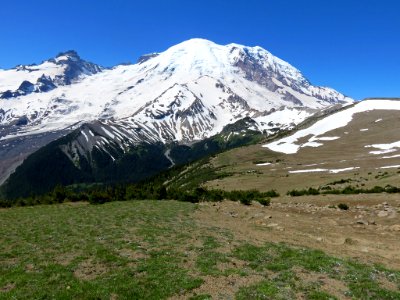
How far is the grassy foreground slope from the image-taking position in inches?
855

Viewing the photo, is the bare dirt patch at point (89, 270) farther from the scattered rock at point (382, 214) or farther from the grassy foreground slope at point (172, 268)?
the scattered rock at point (382, 214)

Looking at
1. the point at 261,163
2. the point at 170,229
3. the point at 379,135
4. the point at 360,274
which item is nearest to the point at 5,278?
the point at 170,229

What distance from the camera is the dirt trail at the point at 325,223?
1256 inches

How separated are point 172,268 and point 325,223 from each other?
22512mm

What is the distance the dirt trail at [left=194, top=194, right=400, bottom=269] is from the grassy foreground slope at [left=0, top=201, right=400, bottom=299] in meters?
2.71

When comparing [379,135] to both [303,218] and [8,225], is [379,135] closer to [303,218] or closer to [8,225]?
[303,218]

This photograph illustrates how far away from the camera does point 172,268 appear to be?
84.4 feet

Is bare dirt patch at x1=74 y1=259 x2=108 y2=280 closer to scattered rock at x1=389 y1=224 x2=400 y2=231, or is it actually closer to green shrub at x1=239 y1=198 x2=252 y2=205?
scattered rock at x1=389 y1=224 x2=400 y2=231

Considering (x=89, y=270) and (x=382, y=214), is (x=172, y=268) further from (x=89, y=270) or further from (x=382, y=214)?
(x=382, y=214)

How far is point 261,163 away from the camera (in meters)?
157

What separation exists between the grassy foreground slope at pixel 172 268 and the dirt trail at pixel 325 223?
2708mm

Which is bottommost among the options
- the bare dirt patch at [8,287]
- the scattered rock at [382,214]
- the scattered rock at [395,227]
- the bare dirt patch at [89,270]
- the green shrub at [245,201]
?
the scattered rock at [395,227]

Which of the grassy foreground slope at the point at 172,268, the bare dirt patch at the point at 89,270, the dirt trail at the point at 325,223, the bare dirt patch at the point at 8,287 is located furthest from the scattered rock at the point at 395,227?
the bare dirt patch at the point at 8,287

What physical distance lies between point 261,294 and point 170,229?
19.7 m
